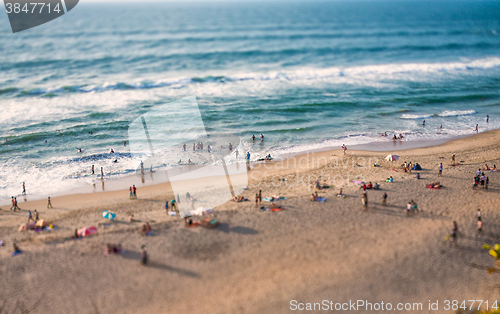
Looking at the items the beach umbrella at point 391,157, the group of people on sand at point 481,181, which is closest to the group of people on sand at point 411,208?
the group of people on sand at point 481,181

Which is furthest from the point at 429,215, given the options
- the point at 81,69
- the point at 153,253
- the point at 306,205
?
the point at 81,69

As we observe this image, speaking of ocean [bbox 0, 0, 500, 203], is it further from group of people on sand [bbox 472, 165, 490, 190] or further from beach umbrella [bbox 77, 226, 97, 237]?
group of people on sand [bbox 472, 165, 490, 190]

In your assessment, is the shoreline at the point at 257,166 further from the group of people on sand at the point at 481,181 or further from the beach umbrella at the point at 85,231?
the group of people on sand at the point at 481,181

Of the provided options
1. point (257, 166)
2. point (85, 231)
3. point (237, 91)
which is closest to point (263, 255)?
point (85, 231)

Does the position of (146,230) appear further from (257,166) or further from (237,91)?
(237,91)

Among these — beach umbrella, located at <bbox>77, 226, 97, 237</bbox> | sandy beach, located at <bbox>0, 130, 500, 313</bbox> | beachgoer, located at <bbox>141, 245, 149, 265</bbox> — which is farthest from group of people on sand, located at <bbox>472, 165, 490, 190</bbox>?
beach umbrella, located at <bbox>77, 226, 97, 237</bbox>

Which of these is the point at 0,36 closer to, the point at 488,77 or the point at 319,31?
the point at 319,31
